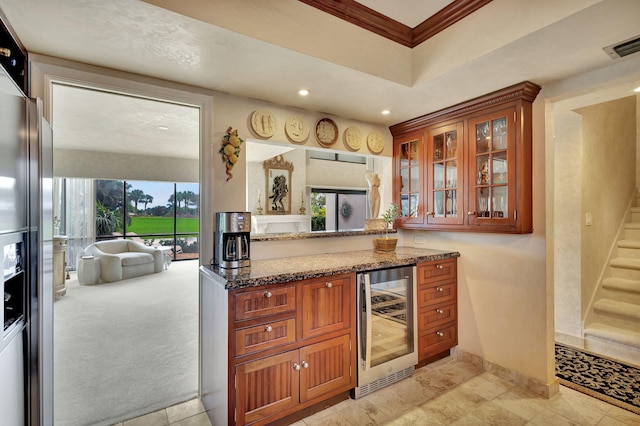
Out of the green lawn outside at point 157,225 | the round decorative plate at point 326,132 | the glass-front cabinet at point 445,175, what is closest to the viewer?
the glass-front cabinet at point 445,175

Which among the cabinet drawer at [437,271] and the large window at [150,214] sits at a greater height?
the large window at [150,214]

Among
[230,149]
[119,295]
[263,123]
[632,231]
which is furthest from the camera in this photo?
[119,295]

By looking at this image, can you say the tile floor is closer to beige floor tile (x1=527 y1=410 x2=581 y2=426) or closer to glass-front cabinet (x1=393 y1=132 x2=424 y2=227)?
beige floor tile (x1=527 y1=410 x2=581 y2=426)

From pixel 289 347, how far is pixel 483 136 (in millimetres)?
2308

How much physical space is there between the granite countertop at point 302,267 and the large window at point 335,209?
3.72 metres

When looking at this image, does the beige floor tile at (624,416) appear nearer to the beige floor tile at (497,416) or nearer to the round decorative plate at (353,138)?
the beige floor tile at (497,416)

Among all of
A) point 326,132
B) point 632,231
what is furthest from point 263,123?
point 632,231

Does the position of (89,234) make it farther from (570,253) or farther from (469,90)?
(570,253)

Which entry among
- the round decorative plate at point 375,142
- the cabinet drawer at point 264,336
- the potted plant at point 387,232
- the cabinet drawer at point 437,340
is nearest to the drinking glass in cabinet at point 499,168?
the potted plant at point 387,232

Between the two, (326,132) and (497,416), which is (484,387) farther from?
(326,132)

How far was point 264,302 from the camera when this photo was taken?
6.06 feet

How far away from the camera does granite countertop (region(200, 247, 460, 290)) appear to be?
5.97 ft

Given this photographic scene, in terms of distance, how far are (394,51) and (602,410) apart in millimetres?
2893

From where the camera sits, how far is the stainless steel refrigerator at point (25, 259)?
1.32m
